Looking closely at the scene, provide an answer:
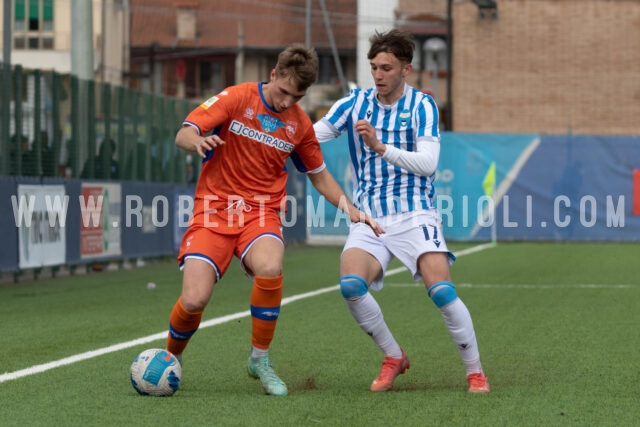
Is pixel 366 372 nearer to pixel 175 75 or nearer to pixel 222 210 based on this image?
pixel 222 210

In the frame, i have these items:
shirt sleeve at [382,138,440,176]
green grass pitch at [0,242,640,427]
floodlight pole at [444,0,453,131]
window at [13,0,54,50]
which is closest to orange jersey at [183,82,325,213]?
shirt sleeve at [382,138,440,176]

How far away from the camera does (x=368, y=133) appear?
6.78 meters

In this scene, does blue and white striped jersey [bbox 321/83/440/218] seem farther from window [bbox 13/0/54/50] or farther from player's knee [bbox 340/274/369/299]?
window [bbox 13/0/54/50]

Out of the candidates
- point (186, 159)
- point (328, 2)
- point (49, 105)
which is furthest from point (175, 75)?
point (49, 105)

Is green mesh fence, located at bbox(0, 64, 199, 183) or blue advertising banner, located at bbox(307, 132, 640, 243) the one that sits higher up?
green mesh fence, located at bbox(0, 64, 199, 183)

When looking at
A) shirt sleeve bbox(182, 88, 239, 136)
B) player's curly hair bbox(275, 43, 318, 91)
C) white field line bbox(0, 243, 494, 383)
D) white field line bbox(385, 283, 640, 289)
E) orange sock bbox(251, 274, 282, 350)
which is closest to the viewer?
player's curly hair bbox(275, 43, 318, 91)

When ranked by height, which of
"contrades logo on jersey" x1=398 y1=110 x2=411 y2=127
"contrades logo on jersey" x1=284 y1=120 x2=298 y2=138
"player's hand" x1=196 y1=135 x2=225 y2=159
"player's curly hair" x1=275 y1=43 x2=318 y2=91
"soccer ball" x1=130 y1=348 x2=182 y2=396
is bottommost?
"soccer ball" x1=130 y1=348 x2=182 y2=396

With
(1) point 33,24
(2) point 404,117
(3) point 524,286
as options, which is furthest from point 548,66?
(2) point 404,117

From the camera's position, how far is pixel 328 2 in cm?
6303

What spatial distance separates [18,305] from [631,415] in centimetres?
806

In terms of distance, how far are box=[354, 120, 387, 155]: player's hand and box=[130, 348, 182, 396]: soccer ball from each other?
62.8 inches

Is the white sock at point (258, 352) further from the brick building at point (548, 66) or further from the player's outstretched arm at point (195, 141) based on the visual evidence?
the brick building at point (548, 66)

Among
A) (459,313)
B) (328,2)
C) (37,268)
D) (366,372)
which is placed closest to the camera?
(459,313)

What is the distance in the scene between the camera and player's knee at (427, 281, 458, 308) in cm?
704
